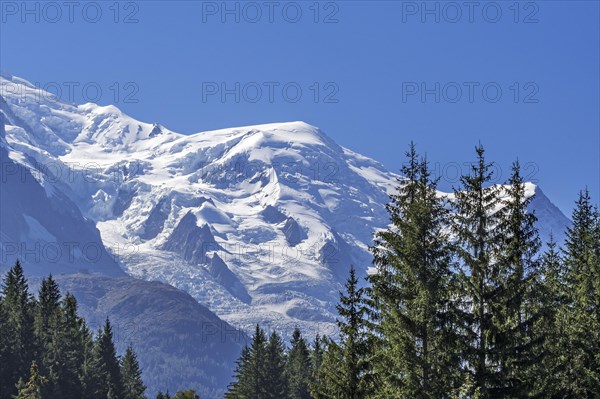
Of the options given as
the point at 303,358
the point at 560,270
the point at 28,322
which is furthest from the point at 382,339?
the point at 303,358

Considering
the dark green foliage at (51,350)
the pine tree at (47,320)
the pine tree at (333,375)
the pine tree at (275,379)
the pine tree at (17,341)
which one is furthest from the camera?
the pine tree at (275,379)

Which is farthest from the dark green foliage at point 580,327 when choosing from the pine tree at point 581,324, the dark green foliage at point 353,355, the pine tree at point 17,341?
the pine tree at point 17,341

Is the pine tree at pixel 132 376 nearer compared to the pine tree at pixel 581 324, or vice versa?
the pine tree at pixel 581 324

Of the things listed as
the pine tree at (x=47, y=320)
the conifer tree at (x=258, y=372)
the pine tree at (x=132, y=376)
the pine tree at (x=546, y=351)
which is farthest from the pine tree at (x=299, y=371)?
the pine tree at (x=546, y=351)

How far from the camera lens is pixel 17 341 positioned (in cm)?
9288

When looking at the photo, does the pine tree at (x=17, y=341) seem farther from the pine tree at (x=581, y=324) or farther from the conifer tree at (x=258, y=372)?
the pine tree at (x=581, y=324)

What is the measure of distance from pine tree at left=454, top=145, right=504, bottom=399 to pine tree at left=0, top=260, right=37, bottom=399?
61.7 metres

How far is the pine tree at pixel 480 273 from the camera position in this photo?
3734cm

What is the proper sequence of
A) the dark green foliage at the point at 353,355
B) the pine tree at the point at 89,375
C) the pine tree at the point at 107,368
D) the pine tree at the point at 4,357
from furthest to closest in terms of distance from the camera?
the pine tree at the point at 107,368 < the pine tree at the point at 89,375 < the pine tree at the point at 4,357 < the dark green foliage at the point at 353,355

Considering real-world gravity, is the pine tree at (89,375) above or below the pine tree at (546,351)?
above

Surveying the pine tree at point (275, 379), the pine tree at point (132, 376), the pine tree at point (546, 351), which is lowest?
the pine tree at point (546, 351)

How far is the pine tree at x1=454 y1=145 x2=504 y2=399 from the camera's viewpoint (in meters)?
37.3

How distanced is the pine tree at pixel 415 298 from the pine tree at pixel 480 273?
0.66 meters

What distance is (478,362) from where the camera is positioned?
37.5 meters
